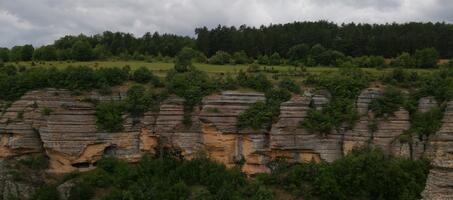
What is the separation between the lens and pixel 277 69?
48875 mm

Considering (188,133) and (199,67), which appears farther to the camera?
(199,67)

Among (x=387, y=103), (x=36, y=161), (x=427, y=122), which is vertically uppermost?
(x=387, y=103)

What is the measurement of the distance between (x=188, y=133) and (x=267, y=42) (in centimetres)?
2549

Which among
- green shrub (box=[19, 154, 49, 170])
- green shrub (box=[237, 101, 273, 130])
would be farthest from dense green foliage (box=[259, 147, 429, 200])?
green shrub (box=[19, 154, 49, 170])

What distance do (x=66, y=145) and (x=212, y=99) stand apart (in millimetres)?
11180

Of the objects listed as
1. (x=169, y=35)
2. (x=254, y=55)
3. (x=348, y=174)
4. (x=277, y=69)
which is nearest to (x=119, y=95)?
(x=277, y=69)

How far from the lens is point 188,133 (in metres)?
40.9

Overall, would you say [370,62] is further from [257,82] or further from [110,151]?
[110,151]

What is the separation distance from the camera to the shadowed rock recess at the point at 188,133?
3988 centimetres

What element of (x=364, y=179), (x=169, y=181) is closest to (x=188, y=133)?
(x=169, y=181)

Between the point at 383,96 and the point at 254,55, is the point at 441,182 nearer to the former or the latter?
the point at 383,96

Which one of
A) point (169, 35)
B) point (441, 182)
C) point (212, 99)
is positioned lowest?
point (441, 182)

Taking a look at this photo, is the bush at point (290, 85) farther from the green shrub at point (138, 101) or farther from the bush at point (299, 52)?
the bush at point (299, 52)

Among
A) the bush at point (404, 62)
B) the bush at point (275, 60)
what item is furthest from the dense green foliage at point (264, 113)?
the bush at point (404, 62)
